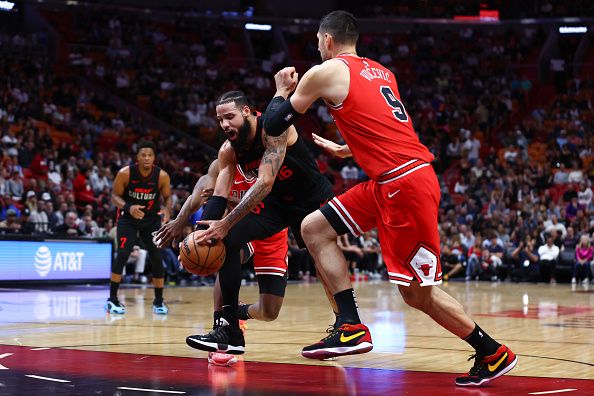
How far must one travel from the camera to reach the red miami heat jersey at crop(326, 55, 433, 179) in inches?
209

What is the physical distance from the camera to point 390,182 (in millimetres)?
5289

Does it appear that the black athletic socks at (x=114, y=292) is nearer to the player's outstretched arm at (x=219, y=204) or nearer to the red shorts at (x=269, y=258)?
the red shorts at (x=269, y=258)

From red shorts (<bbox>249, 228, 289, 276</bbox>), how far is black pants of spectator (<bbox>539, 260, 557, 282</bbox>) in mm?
14989

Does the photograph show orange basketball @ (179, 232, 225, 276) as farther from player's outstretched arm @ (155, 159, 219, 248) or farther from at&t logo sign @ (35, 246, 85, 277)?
at&t logo sign @ (35, 246, 85, 277)

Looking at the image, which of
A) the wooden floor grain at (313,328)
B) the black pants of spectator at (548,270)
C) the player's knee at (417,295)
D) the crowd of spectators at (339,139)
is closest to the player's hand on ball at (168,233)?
the wooden floor grain at (313,328)

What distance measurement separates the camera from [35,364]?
5.89 meters

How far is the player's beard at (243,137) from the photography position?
20.2 ft

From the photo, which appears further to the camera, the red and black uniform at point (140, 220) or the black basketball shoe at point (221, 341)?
the red and black uniform at point (140, 220)

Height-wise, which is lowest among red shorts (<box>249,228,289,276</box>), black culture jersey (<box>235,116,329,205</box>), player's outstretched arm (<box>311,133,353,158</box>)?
red shorts (<box>249,228,289,276</box>)

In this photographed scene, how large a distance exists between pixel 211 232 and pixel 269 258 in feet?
4.05

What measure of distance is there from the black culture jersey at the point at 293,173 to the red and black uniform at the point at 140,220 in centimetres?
475

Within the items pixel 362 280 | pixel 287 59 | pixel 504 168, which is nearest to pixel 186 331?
pixel 362 280

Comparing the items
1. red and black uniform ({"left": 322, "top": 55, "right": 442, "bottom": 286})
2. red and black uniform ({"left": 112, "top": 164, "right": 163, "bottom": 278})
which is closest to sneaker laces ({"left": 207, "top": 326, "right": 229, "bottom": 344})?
red and black uniform ({"left": 322, "top": 55, "right": 442, "bottom": 286})

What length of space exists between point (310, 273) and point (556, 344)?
565 inches
